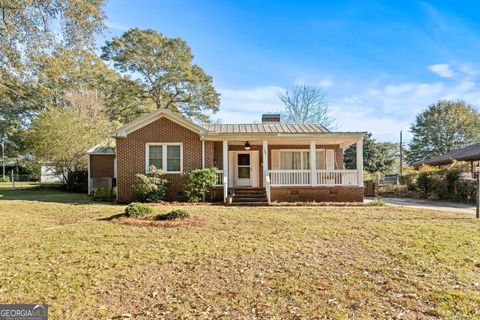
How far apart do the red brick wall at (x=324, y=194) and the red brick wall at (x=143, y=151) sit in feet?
Answer: 12.0

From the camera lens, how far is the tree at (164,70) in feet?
92.6

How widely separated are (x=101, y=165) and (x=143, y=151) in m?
7.26

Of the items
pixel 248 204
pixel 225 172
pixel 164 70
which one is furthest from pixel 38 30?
pixel 164 70

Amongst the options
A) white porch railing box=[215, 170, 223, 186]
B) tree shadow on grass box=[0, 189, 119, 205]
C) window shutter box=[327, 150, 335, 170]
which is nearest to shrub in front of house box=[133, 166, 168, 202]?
tree shadow on grass box=[0, 189, 119, 205]

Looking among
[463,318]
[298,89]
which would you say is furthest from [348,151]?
[463,318]

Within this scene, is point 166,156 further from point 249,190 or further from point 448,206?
point 448,206

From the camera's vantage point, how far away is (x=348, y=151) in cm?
3575

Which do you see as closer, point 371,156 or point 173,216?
point 173,216

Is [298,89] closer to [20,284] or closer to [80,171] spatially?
[80,171]

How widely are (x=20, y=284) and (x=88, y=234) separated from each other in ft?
9.85

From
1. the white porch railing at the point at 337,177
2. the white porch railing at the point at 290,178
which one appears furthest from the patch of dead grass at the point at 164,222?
the white porch railing at the point at 337,177

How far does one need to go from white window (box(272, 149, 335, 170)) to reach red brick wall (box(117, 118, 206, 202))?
14.2 feet

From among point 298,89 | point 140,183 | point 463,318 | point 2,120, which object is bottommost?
point 463,318

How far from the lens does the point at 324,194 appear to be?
1399cm
